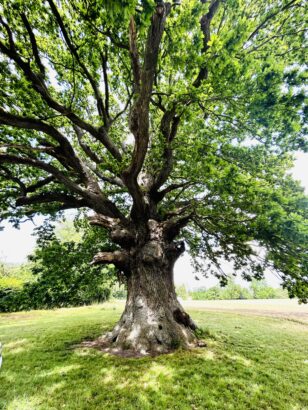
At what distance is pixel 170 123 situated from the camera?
6.59 meters

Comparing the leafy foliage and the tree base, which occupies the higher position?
the leafy foliage

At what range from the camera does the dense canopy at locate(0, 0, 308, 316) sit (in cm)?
455

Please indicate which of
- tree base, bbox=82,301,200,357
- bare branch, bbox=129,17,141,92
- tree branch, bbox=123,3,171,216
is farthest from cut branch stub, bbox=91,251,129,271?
bare branch, bbox=129,17,141,92

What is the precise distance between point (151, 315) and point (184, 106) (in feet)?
20.0

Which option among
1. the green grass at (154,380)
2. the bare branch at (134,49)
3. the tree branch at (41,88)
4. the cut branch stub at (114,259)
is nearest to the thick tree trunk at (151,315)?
the cut branch stub at (114,259)

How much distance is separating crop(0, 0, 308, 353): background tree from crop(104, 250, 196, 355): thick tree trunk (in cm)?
4

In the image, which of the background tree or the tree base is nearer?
the background tree

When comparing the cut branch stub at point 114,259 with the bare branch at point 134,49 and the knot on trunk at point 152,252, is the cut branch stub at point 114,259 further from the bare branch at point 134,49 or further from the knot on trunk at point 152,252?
the bare branch at point 134,49

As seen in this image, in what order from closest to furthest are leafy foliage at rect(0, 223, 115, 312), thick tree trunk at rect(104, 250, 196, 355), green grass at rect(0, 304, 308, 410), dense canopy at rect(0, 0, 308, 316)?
green grass at rect(0, 304, 308, 410)
dense canopy at rect(0, 0, 308, 316)
thick tree trunk at rect(104, 250, 196, 355)
leafy foliage at rect(0, 223, 115, 312)

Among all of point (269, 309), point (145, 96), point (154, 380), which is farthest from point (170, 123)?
point (269, 309)

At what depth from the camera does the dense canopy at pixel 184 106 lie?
4551mm

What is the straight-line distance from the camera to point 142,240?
7.51 metres

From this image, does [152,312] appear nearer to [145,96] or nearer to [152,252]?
[152,252]

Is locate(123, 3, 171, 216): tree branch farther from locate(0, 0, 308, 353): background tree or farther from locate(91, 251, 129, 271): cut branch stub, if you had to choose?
A: locate(91, 251, 129, 271): cut branch stub
